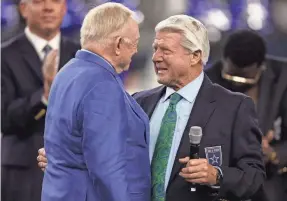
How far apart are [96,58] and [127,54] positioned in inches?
4.8

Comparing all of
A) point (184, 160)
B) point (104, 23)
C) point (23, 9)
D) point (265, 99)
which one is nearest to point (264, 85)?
point (265, 99)

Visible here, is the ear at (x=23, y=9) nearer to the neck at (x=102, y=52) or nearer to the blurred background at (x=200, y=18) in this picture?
the blurred background at (x=200, y=18)

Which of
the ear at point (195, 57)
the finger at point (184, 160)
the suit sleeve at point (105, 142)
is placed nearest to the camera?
the suit sleeve at point (105, 142)

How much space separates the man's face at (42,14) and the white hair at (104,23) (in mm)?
1664

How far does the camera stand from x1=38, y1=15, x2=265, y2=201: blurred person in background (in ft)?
9.29

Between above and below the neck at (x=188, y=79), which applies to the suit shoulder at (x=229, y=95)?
below

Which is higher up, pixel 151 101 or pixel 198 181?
pixel 151 101

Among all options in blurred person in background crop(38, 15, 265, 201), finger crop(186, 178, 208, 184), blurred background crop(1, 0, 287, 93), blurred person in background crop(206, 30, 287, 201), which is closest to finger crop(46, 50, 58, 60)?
blurred background crop(1, 0, 287, 93)

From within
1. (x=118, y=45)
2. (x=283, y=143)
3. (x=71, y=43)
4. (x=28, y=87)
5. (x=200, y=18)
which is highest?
(x=118, y=45)

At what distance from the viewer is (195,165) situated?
8.43ft

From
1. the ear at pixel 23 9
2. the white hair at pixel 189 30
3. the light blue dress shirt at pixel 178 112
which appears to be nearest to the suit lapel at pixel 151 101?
the light blue dress shirt at pixel 178 112

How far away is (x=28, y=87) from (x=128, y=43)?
1580 millimetres

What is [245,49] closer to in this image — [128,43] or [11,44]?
[11,44]

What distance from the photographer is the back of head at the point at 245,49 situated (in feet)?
13.2
